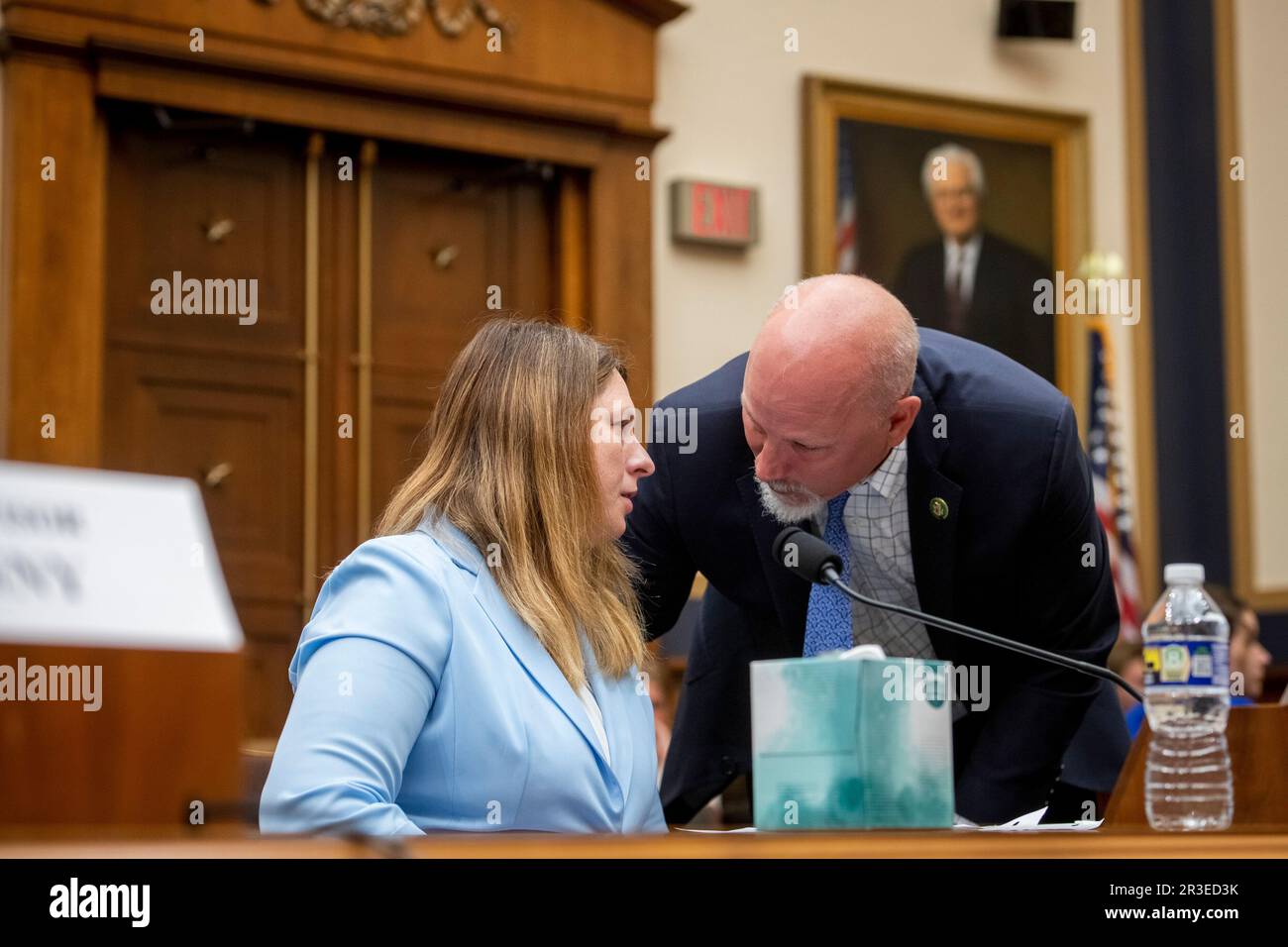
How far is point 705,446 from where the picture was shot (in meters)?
2.91

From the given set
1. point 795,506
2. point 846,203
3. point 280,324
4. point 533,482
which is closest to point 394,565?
point 533,482

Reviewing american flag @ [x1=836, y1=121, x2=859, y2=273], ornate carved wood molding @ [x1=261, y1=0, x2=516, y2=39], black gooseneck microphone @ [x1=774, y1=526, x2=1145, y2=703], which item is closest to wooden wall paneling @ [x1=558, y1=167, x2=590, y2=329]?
ornate carved wood molding @ [x1=261, y1=0, x2=516, y2=39]

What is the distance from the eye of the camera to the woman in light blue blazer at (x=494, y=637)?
193 centimetres

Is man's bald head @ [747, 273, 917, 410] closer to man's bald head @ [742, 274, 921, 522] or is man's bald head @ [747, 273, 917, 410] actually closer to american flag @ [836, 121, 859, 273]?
man's bald head @ [742, 274, 921, 522]

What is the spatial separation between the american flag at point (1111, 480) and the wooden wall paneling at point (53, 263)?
13.9ft

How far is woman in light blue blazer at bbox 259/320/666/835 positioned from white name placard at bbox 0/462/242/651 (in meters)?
0.34

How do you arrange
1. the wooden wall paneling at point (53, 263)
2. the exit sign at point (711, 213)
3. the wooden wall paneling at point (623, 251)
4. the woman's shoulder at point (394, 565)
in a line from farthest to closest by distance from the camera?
the exit sign at point (711, 213), the wooden wall paneling at point (623, 251), the wooden wall paneling at point (53, 263), the woman's shoulder at point (394, 565)

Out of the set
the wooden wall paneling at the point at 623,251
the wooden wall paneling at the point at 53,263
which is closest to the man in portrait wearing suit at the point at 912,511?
the wooden wall paneling at the point at 53,263

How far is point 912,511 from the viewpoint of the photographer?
109 inches

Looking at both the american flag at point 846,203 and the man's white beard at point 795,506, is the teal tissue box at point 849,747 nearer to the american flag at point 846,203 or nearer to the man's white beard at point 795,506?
the man's white beard at point 795,506

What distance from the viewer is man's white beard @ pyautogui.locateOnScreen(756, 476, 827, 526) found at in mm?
2707

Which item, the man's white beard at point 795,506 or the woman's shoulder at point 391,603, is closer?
the woman's shoulder at point 391,603

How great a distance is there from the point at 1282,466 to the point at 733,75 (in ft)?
10.8
